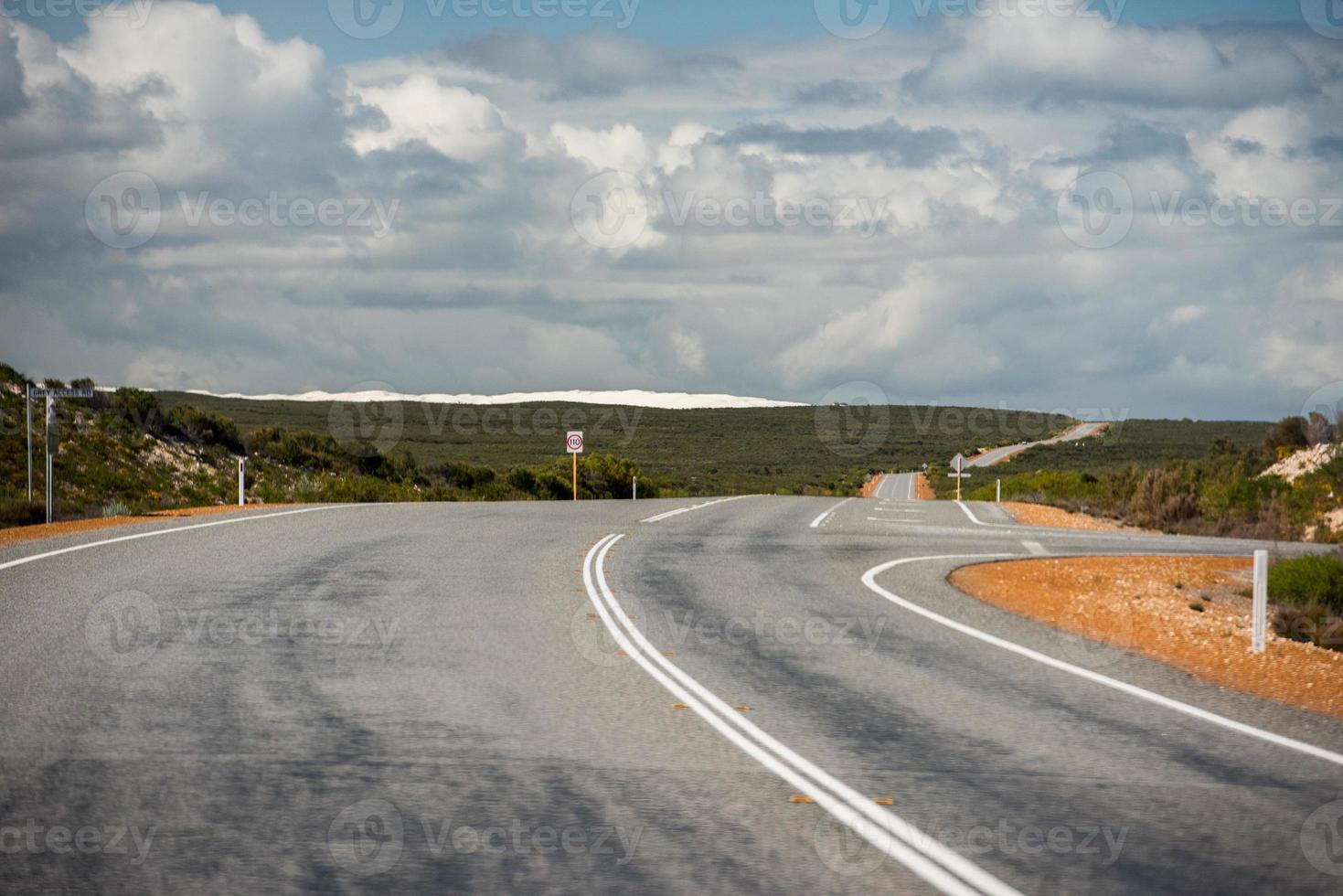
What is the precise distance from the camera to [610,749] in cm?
766

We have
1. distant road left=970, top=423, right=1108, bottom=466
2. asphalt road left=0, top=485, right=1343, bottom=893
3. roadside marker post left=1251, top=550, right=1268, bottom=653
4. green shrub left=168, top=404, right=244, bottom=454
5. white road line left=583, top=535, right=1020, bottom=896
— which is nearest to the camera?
white road line left=583, top=535, right=1020, bottom=896

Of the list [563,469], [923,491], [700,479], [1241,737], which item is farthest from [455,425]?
[1241,737]

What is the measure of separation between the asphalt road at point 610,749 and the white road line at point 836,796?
0.03m

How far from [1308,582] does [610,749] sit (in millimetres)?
12862

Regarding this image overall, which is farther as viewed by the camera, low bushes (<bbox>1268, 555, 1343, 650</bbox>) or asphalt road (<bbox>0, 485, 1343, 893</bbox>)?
low bushes (<bbox>1268, 555, 1343, 650</bbox>)

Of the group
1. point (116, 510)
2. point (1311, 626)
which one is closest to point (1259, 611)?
point (1311, 626)

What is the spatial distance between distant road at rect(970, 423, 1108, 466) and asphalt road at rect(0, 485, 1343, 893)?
9128 cm

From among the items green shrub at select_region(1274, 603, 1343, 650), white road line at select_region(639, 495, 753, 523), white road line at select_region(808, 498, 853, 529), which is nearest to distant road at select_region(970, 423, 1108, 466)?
white road line at select_region(639, 495, 753, 523)

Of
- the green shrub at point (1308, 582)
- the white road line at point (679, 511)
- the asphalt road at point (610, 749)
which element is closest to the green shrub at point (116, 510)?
the white road line at point (679, 511)

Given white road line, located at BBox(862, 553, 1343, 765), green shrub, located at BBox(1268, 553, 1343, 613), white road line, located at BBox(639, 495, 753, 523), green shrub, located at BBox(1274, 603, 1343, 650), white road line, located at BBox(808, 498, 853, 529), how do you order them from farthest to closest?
white road line, located at BBox(639, 495, 753, 523)
white road line, located at BBox(808, 498, 853, 529)
green shrub, located at BBox(1268, 553, 1343, 613)
green shrub, located at BBox(1274, 603, 1343, 650)
white road line, located at BBox(862, 553, 1343, 765)

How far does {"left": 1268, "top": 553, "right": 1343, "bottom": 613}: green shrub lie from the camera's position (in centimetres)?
1678

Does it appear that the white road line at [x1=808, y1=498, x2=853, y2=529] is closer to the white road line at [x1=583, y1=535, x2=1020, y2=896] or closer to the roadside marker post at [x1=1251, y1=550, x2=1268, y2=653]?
the roadside marker post at [x1=1251, y1=550, x2=1268, y2=653]

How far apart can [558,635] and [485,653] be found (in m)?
1.24

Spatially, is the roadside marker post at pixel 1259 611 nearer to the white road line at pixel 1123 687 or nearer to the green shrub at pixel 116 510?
the white road line at pixel 1123 687
